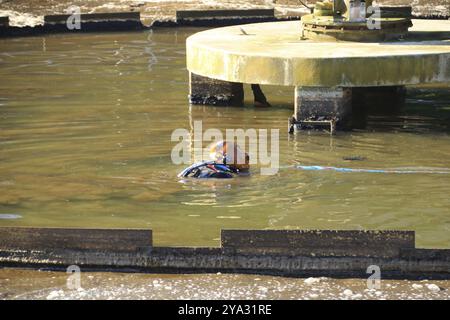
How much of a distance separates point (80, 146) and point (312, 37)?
569 cm

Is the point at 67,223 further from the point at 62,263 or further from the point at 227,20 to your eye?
the point at 227,20

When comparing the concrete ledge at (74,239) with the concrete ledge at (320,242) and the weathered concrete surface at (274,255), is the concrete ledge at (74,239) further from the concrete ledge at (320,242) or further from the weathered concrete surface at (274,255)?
the concrete ledge at (320,242)

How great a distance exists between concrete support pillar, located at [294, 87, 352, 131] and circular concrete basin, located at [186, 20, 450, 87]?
0.29 m

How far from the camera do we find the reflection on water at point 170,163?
14.9 meters

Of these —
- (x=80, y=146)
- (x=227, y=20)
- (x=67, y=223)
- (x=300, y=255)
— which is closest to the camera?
(x=300, y=255)

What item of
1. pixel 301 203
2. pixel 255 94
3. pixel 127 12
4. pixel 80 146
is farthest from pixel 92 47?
pixel 301 203

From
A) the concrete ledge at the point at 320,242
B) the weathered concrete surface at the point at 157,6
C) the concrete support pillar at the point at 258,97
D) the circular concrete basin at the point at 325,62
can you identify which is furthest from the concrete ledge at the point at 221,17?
the concrete ledge at the point at 320,242

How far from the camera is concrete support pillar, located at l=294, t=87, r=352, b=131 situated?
20047mm

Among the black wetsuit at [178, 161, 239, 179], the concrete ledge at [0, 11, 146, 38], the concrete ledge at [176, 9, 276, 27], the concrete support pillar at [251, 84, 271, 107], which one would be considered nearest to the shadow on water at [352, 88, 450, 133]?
the concrete support pillar at [251, 84, 271, 107]

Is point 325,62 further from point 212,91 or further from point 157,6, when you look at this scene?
point 157,6

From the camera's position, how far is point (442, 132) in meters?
20.1

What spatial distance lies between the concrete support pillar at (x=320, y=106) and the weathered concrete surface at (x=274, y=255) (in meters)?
7.64

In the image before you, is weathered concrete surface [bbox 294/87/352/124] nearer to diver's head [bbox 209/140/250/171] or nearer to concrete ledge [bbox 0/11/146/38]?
diver's head [bbox 209/140/250/171]

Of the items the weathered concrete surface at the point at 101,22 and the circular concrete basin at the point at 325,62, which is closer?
the circular concrete basin at the point at 325,62
